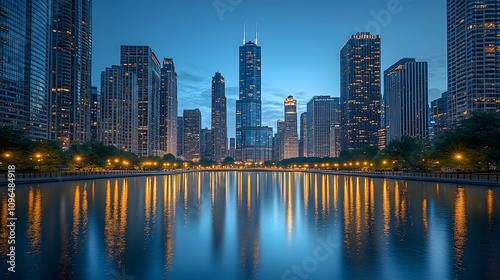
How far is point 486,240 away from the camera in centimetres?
1619

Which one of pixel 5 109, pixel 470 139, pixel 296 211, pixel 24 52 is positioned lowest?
pixel 296 211

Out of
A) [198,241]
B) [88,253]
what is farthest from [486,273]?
[88,253]

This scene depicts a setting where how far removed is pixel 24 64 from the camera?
175000mm

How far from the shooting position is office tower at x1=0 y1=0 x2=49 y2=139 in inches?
6363

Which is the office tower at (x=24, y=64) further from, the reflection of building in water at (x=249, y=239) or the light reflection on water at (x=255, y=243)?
the reflection of building in water at (x=249, y=239)

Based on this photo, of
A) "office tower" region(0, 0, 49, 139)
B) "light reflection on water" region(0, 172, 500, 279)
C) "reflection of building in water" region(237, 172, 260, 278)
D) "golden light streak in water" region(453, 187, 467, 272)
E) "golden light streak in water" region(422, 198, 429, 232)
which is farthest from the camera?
"office tower" region(0, 0, 49, 139)

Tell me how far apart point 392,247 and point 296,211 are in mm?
11428

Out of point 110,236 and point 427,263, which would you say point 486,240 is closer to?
point 427,263

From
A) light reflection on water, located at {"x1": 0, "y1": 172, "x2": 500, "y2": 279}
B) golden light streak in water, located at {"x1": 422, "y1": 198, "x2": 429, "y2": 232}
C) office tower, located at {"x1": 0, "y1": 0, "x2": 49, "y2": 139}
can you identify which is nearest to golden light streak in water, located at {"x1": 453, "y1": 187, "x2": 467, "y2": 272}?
light reflection on water, located at {"x1": 0, "y1": 172, "x2": 500, "y2": 279}

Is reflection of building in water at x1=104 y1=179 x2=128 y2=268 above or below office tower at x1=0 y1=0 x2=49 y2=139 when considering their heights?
below

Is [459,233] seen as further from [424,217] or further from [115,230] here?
[115,230]

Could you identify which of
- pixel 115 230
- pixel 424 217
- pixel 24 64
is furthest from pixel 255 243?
pixel 24 64

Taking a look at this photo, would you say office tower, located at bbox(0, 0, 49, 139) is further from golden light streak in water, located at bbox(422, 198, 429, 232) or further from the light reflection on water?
golden light streak in water, located at bbox(422, 198, 429, 232)

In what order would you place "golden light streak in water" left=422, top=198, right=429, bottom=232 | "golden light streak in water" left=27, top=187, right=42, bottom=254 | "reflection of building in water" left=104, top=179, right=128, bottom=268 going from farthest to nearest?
"golden light streak in water" left=422, top=198, right=429, bottom=232 < "golden light streak in water" left=27, top=187, right=42, bottom=254 < "reflection of building in water" left=104, top=179, right=128, bottom=268
